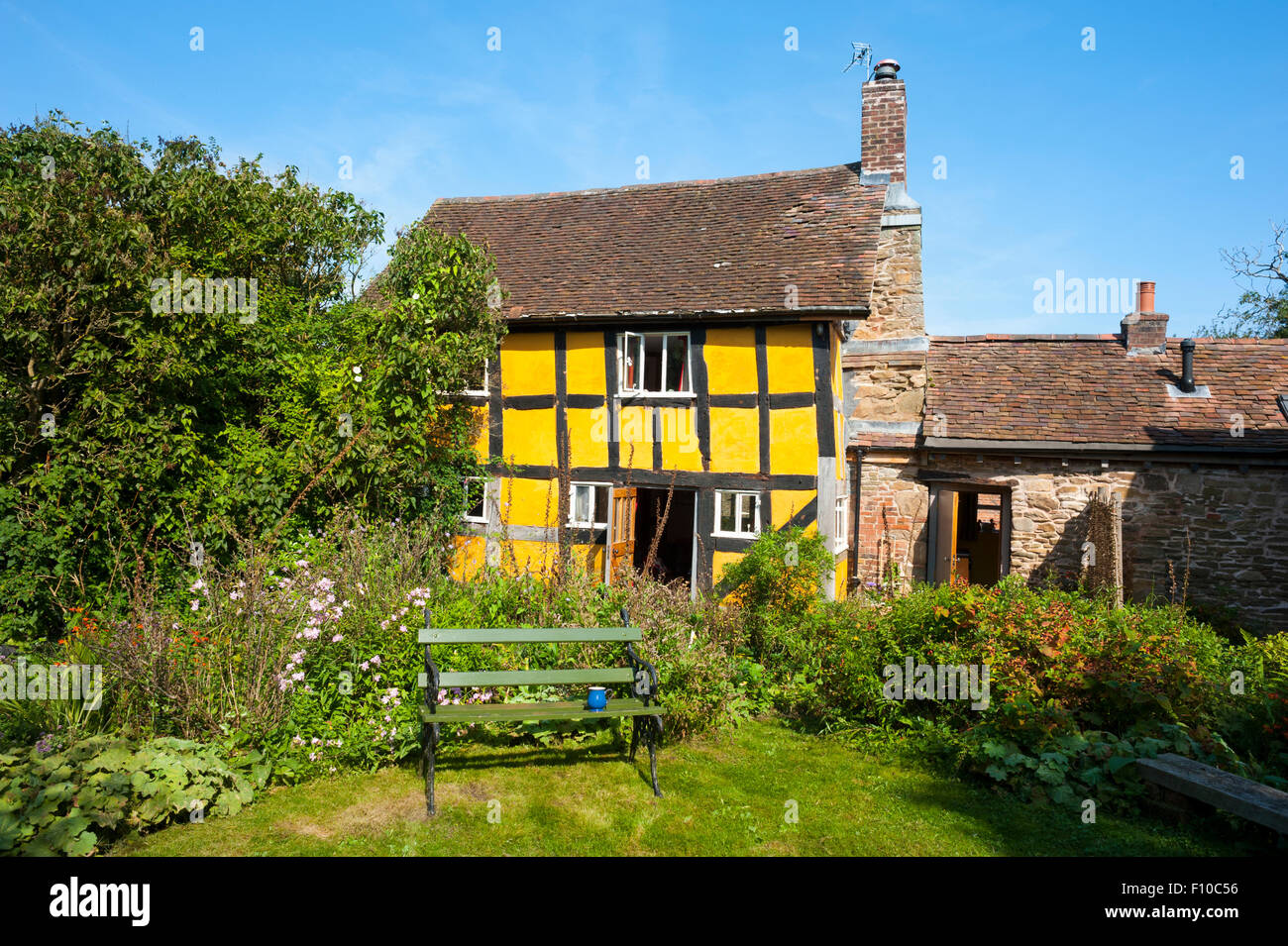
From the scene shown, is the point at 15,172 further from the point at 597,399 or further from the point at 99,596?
the point at 597,399

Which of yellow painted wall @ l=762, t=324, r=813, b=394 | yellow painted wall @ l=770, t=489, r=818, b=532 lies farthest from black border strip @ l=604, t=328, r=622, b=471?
yellow painted wall @ l=770, t=489, r=818, b=532

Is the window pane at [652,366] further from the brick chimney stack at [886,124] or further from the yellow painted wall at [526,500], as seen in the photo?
the brick chimney stack at [886,124]

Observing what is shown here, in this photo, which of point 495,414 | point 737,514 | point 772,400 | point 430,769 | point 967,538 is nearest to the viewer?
point 430,769

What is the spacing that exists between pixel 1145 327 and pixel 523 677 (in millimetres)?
12874

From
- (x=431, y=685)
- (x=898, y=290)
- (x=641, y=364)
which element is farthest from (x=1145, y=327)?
(x=431, y=685)

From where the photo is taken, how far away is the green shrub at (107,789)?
4.16 meters

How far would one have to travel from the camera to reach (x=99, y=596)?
8.63 meters

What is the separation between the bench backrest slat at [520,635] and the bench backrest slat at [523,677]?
248 millimetres

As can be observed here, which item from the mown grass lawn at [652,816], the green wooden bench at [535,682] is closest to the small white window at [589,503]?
the green wooden bench at [535,682]

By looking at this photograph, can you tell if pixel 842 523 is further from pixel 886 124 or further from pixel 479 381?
pixel 886 124

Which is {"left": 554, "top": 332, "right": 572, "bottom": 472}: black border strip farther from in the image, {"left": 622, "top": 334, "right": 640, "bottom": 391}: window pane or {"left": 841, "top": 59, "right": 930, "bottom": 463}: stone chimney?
{"left": 841, "top": 59, "right": 930, "bottom": 463}: stone chimney

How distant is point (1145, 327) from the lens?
13367mm
